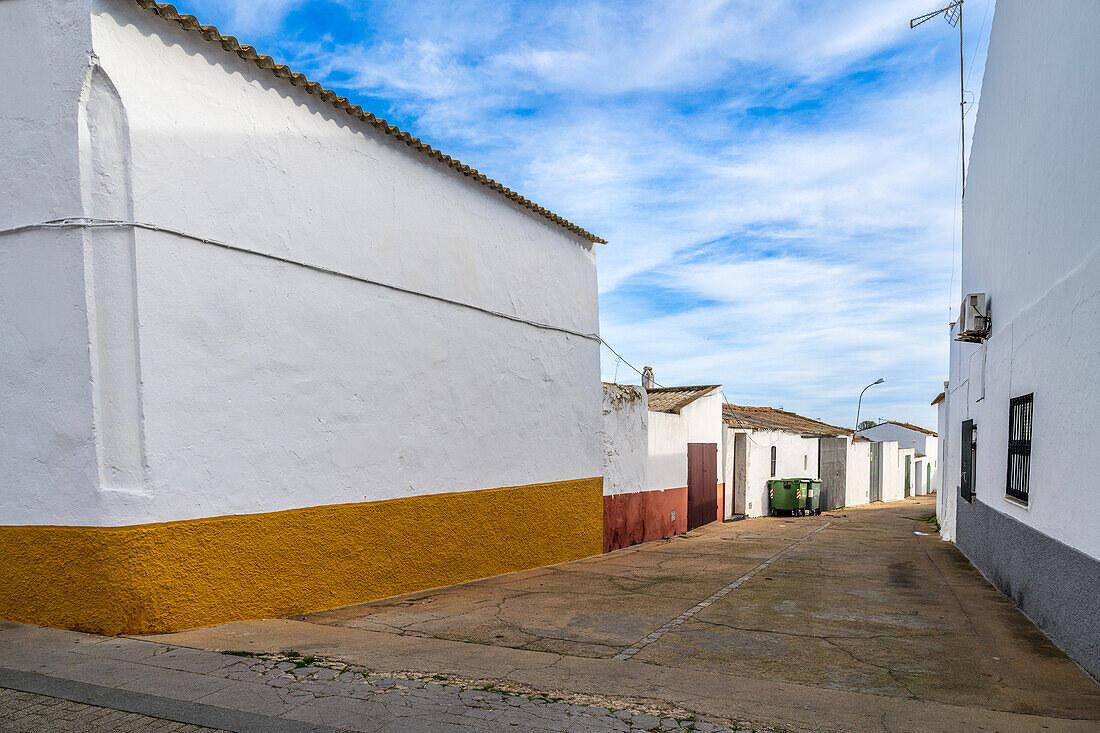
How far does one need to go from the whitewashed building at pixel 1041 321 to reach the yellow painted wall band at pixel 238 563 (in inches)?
232

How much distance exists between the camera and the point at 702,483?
18.4 meters

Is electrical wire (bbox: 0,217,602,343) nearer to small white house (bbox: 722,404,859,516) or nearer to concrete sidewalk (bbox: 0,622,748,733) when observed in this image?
concrete sidewalk (bbox: 0,622,748,733)

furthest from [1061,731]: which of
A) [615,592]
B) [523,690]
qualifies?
[615,592]

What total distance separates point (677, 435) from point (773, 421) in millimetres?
12443

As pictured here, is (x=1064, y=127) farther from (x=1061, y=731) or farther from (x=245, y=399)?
(x=245, y=399)

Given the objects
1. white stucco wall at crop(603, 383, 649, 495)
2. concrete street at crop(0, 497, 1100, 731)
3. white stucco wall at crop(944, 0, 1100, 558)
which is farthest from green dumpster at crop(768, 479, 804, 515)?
concrete street at crop(0, 497, 1100, 731)

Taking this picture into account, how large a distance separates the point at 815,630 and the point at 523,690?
317 cm

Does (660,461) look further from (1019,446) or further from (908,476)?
(908,476)

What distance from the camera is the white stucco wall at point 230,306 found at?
547 centimetres

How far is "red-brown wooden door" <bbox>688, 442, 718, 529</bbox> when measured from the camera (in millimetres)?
17422

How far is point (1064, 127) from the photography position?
648 centimetres

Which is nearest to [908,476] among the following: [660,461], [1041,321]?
[660,461]

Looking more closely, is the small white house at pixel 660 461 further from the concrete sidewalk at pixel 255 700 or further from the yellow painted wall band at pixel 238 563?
the concrete sidewalk at pixel 255 700

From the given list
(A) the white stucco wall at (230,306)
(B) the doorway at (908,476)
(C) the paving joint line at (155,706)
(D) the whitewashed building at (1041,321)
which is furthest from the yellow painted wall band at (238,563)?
(B) the doorway at (908,476)
